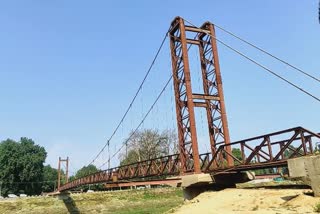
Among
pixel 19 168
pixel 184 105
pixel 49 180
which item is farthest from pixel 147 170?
pixel 49 180

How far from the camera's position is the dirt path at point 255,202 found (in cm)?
1095

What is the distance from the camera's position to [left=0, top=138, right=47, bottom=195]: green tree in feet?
238

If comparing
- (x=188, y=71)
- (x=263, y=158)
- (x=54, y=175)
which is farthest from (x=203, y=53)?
(x=54, y=175)

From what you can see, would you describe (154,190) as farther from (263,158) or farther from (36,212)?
(263,158)

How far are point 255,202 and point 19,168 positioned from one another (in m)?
71.7

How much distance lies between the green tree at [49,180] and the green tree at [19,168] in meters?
6.32

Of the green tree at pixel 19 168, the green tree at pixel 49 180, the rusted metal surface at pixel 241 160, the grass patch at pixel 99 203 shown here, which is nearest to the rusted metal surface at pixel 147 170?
the rusted metal surface at pixel 241 160

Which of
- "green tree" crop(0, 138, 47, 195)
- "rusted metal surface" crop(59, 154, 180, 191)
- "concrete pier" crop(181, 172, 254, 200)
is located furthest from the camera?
"green tree" crop(0, 138, 47, 195)

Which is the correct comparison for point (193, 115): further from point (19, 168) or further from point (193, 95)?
point (19, 168)

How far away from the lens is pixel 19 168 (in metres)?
74.8

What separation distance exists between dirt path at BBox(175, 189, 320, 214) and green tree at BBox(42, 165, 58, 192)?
74783 mm

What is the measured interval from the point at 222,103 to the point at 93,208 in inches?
1235

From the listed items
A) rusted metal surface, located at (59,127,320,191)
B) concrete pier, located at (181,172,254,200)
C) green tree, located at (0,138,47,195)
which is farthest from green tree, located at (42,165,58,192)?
concrete pier, located at (181,172,254,200)

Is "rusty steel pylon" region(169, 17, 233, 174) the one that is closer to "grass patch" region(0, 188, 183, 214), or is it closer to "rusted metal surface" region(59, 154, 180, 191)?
"rusted metal surface" region(59, 154, 180, 191)
